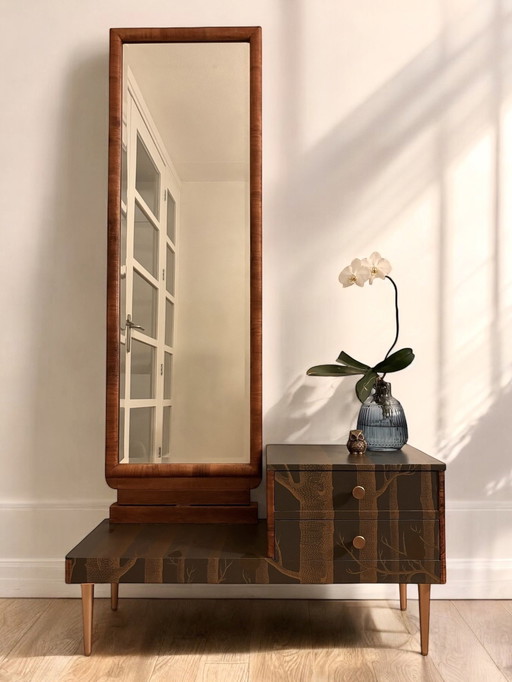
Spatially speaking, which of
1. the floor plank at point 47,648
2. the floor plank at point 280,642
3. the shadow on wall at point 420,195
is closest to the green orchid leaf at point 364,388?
the shadow on wall at point 420,195

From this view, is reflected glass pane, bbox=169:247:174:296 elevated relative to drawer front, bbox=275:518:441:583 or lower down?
elevated

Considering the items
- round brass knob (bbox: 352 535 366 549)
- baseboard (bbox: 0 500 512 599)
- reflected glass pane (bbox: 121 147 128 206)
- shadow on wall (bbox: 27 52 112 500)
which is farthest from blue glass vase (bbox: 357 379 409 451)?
reflected glass pane (bbox: 121 147 128 206)

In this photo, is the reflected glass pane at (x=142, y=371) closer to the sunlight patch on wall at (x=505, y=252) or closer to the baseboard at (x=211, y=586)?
the baseboard at (x=211, y=586)

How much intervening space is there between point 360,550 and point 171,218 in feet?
4.01

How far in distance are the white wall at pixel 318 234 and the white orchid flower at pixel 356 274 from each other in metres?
0.21

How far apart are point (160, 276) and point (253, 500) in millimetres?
833

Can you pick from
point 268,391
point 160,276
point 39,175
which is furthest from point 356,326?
point 39,175

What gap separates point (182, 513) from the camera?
2193 mm

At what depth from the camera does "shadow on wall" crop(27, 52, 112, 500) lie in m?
2.34

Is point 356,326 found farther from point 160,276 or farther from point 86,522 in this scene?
point 86,522

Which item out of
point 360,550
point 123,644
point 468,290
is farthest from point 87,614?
point 468,290

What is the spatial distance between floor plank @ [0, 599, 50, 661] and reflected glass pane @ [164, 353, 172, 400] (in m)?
0.81

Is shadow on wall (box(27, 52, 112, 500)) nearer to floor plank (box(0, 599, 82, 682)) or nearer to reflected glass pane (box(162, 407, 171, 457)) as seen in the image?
reflected glass pane (box(162, 407, 171, 457))

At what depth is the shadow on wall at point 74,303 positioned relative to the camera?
7.68ft
